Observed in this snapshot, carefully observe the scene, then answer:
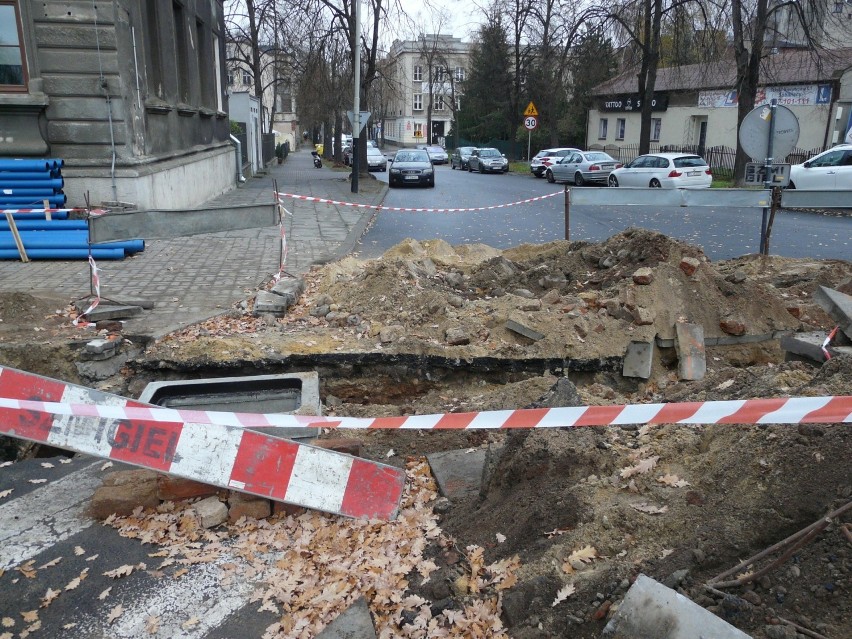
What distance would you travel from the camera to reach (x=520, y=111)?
51.9 meters

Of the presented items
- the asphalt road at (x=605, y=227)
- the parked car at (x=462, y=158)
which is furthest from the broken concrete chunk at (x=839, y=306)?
the parked car at (x=462, y=158)

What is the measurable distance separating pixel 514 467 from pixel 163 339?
14.7ft

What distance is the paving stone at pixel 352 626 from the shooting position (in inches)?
127

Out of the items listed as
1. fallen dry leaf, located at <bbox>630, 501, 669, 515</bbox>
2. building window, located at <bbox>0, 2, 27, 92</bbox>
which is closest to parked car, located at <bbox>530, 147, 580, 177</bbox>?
building window, located at <bbox>0, 2, 27, 92</bbox>

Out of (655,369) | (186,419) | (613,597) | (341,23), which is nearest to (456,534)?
(613,597)

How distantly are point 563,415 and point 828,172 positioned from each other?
20.4 metres

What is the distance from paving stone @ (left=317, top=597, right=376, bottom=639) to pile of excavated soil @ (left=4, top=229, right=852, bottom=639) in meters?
0.32

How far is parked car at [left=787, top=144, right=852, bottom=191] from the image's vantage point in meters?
20.0

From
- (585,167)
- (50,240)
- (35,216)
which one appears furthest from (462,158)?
(50,240)

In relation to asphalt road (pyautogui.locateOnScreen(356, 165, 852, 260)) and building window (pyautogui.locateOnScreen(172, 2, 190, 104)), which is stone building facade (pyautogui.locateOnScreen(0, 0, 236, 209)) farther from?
building window (pyautogui.locateOnScreen(172, 2, 190, 104))

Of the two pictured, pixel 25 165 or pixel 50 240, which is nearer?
pixel 50 240

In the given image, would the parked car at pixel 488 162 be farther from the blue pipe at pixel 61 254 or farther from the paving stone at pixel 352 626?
the paving stone at pixel 352 626

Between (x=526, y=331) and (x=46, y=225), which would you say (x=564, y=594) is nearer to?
(x=526, y=331)

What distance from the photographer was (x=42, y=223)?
11.4 m
